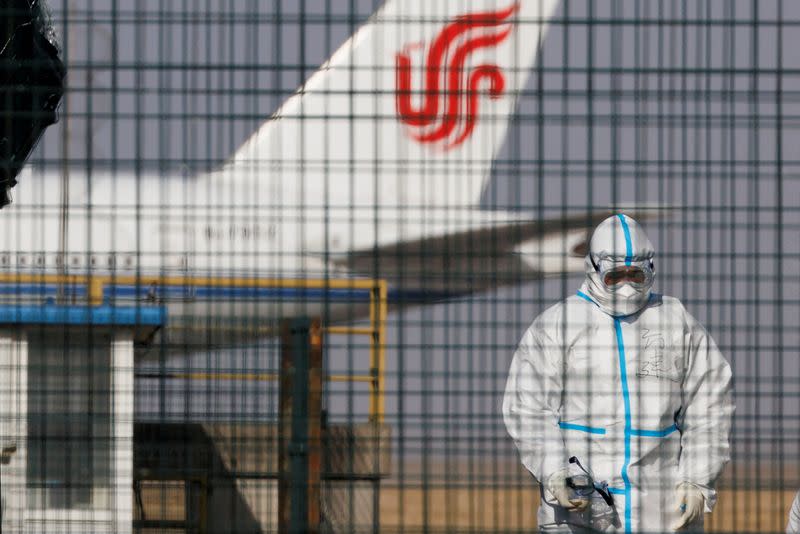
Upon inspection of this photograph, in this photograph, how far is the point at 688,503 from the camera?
12.8 feet

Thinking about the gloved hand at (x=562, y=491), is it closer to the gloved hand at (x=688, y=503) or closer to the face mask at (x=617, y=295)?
the gloved hand at (x=688, y=503)

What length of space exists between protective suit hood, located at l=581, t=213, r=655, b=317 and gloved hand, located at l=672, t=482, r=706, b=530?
574 mm

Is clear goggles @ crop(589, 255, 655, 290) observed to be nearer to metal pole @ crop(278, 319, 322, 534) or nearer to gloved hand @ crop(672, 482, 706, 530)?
gloved hand @ crop(672, 482, 706, 530)

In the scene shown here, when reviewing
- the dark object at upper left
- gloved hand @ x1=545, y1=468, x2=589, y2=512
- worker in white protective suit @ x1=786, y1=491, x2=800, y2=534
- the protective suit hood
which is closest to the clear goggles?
the protective suit hood

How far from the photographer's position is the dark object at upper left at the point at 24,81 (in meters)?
3.17

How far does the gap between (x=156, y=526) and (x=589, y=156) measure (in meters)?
2.47

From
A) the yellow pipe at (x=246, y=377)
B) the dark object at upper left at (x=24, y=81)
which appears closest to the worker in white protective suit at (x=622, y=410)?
the yellow pipe at (x=246, y=377)

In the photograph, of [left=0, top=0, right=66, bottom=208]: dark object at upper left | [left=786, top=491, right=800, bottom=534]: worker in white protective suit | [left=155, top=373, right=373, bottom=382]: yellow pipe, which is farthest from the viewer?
[left=786, top=491, right=800, bottom=534]: worker in white protective suit

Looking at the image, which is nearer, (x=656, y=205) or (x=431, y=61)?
(x=656, y=205)

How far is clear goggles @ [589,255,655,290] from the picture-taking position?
4.20 m

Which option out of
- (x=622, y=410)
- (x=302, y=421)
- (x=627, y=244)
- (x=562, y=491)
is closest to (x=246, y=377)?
(x=302, y=421)

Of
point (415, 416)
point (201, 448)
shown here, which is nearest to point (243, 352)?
point (415, 416)

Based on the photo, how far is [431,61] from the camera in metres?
3.62

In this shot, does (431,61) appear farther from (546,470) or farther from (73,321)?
(73,321)
